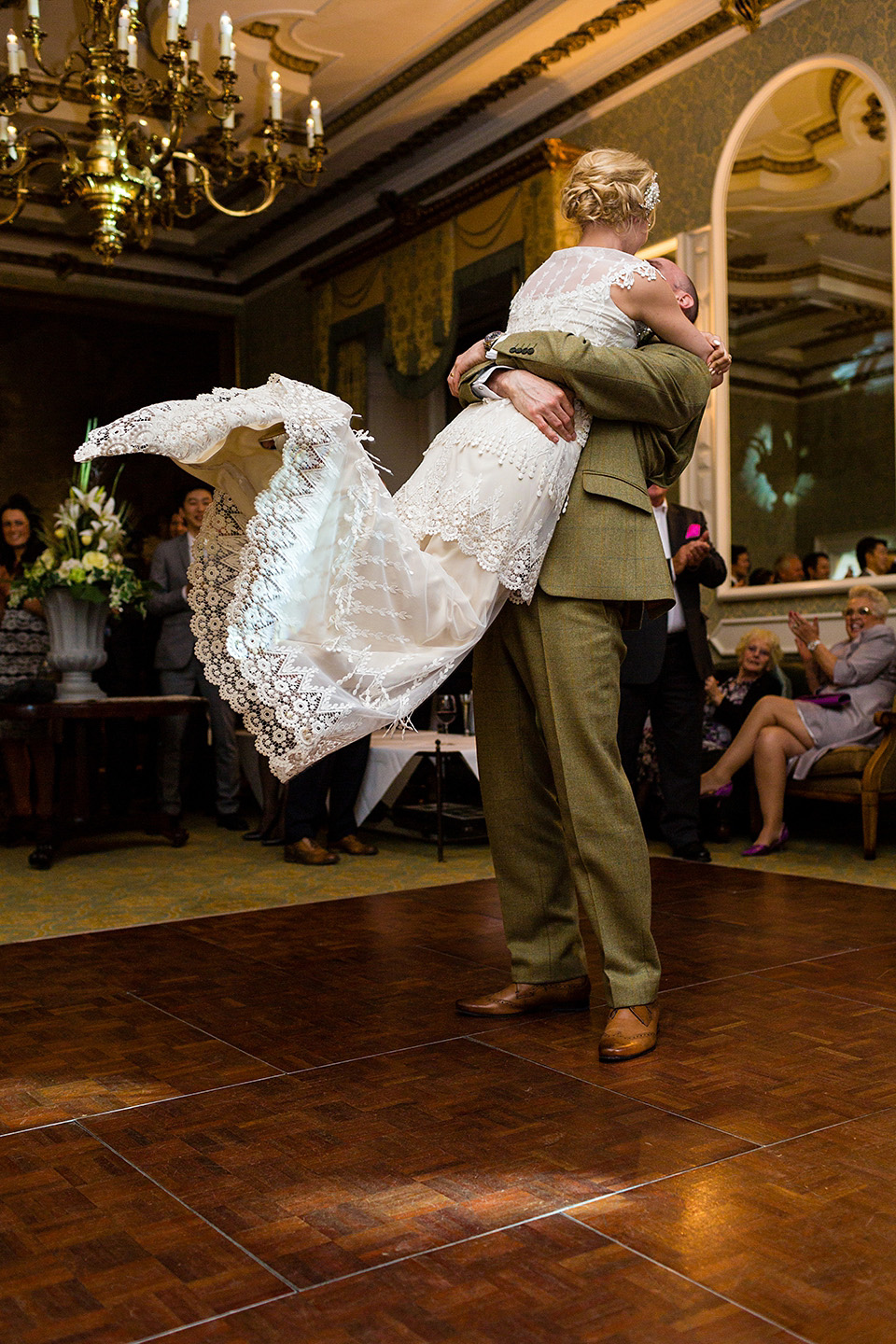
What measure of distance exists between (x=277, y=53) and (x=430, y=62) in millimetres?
843

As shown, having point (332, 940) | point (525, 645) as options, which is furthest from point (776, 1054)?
point (332, 940)

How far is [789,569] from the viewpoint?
5.73 meters

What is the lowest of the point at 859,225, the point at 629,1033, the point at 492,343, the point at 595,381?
the point at 629,1033

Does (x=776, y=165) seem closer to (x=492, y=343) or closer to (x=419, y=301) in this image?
(x=419, y=301)

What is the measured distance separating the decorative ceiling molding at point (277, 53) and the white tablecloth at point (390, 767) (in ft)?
13.2

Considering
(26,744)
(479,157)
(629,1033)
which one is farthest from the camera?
(479,157)

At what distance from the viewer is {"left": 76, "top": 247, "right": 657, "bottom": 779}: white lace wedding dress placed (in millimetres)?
1957

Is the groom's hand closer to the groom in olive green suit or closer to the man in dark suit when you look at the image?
the groom in olive green suit

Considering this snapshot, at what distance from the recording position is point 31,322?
371 inches

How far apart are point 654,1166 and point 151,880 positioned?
3.00 meters

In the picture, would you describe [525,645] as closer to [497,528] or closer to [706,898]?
[497,528]

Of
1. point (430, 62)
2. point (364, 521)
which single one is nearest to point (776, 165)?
point (430, 62)

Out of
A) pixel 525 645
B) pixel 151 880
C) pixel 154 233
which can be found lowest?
pixel 151 880

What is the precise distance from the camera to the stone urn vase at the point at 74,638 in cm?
489
